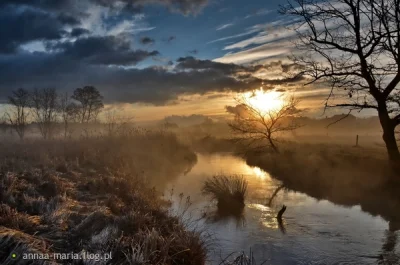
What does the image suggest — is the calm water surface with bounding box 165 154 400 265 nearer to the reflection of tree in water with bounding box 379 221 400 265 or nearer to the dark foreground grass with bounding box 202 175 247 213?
the reflection of tree in water with bounding box 379 221 400 265

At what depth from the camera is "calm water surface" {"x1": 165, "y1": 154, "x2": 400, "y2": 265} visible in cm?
983

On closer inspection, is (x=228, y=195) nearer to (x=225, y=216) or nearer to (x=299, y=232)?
(x=225, y=216)

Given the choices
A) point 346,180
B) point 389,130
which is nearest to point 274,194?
point 346,180

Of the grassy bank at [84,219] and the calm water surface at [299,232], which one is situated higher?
the grassy bank at [84,219]

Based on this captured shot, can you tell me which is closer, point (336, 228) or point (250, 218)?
point (336, 228)

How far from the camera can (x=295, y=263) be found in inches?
367

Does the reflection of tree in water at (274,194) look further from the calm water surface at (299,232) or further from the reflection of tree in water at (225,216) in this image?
the reflection of tree in water at (225,216)

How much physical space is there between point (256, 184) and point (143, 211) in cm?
1273

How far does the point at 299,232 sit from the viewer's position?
39.3 feet

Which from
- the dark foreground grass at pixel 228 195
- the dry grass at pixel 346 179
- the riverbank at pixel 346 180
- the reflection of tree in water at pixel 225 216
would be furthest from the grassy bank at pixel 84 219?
the dry grass at pixel 346 179

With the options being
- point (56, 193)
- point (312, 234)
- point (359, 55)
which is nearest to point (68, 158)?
point (56, 193)

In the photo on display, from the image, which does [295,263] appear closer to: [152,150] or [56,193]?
[56,193]

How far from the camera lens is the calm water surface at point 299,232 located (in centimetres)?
983

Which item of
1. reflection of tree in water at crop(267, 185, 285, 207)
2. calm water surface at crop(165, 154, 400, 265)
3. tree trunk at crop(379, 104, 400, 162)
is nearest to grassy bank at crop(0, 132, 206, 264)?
calm water surface at crop(165, 154, 400, 265)
